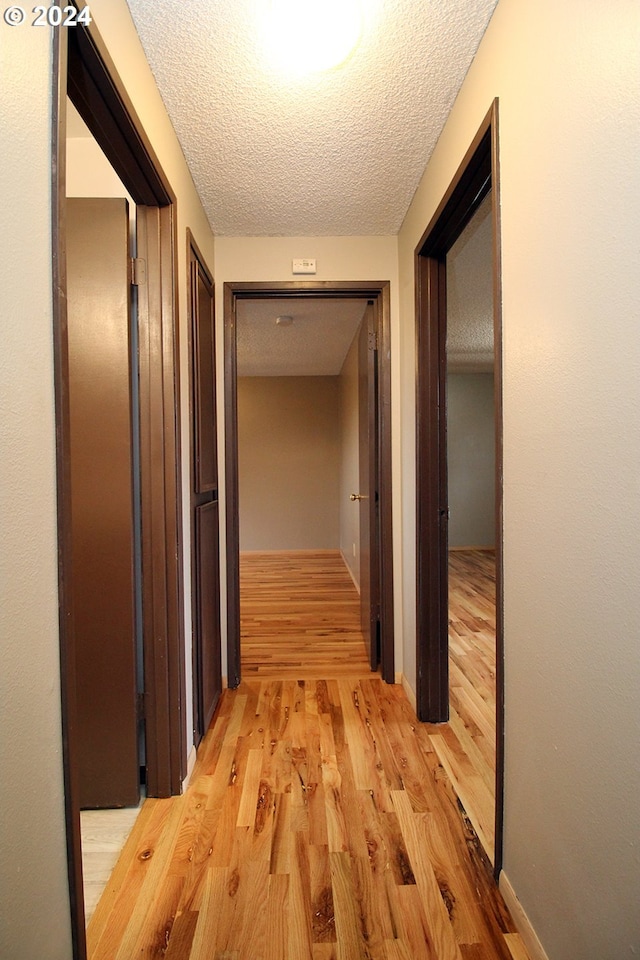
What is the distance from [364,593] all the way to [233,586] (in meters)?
0.84

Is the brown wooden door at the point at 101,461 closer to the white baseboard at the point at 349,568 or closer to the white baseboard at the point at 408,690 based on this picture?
the white baseboard at the point at 408,690

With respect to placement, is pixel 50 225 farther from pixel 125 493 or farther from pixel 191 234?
pixel 191 234

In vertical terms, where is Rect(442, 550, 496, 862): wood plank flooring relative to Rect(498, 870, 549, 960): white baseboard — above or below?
below

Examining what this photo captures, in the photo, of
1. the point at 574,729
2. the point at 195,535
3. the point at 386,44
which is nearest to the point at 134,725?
the point at 195,535

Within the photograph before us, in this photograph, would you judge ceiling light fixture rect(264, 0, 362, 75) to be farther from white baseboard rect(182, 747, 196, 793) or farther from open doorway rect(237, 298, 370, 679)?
white baseboard rect(182, 747, 196, 793)

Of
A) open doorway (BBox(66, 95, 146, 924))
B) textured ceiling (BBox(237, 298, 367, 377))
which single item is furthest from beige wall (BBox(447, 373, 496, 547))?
open doorway (BBox(66, 95, 146, 924))

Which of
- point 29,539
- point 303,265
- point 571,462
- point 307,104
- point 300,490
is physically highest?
point 307,104

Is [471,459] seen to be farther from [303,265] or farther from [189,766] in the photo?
[189,766]

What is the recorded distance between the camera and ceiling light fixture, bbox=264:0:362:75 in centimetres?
125

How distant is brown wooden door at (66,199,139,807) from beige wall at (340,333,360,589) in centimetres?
277

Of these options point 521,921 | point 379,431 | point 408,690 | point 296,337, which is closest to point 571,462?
point 521,921

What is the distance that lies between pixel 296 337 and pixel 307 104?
3.06 metres

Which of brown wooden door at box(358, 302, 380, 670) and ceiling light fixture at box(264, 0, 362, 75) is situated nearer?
ceiling light fixture at box(264, 0, 362, 75)

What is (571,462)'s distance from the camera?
957mm
